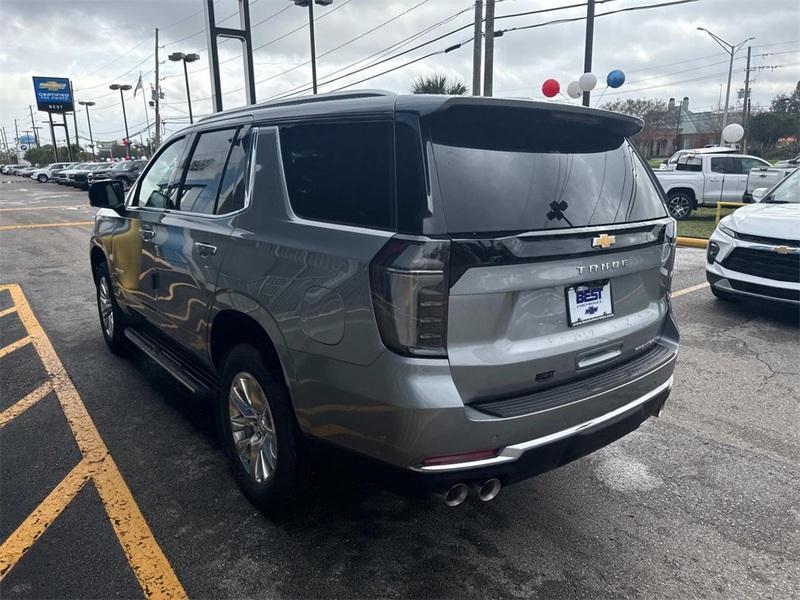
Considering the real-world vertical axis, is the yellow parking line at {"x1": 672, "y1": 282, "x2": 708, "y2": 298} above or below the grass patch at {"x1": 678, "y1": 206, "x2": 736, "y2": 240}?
below

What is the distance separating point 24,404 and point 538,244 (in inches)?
152

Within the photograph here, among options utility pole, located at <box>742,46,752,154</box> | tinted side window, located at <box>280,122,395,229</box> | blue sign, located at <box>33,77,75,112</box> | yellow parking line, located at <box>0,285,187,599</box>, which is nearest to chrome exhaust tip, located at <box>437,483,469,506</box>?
tinted side window, located at <box>280,122,395,229</box>

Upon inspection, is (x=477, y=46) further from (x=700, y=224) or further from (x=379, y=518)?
(x=379, y=518)

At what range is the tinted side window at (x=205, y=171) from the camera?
128 inches

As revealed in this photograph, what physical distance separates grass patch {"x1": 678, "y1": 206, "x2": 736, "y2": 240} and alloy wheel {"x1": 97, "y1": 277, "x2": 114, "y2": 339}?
1052cm

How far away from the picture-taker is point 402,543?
107 inches

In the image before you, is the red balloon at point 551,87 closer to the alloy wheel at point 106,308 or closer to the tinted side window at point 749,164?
the tinted side window at point 749,164

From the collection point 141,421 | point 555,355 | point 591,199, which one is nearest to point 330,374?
point 555,355

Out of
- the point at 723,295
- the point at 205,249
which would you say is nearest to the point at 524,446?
the point at 205,249

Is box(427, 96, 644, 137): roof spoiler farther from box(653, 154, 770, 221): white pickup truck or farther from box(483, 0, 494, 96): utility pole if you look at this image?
box(483, 0, 494, 96): utility pole

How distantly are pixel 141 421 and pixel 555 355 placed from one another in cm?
288

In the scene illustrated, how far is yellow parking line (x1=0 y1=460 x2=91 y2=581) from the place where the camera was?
2.62m

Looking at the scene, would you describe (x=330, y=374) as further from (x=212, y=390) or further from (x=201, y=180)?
(x=201, y=180)

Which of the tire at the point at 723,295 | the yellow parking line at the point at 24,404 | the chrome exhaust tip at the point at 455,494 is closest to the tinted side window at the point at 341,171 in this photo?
the chrome exhaust tip at the point at 455,494
